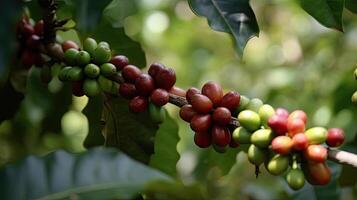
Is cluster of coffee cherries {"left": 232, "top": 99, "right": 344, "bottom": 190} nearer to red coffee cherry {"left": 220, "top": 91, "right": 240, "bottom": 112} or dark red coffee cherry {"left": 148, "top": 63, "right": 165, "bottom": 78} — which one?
red coffee cherry {"left": 220, "top": 91, "right": 240, "bottom": 112}

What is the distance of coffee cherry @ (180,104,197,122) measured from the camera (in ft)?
4.00

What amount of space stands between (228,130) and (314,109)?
1447 mm

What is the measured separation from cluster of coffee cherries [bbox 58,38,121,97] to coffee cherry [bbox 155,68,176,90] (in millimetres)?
101

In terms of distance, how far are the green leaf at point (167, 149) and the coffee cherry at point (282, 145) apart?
59 centimetres

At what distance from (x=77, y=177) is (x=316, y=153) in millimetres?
416

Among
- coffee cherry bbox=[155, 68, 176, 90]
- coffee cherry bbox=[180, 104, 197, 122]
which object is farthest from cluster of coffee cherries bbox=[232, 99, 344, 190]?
coffee cherry bbox=[155, 68, 176, 90]

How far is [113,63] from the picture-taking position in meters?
1.34

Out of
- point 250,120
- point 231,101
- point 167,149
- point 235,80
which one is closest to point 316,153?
point 250,120

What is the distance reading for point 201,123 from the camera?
120cm

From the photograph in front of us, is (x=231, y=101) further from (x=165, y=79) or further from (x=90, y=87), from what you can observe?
(x=90, y=87)

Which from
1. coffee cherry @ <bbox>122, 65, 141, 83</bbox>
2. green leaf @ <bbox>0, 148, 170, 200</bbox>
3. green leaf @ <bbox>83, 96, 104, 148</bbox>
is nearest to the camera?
green leaf @ <bbox>0, 148, 170, 200</bbox>

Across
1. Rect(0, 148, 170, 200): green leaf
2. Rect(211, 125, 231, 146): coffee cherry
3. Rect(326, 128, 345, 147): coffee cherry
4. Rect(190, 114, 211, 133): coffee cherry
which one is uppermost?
Rect(0, 148, 170, 200): green leaf

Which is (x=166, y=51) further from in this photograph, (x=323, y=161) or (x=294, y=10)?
(x=323, y=161)

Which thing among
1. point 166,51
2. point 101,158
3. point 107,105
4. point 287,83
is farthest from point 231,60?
point 101,158
